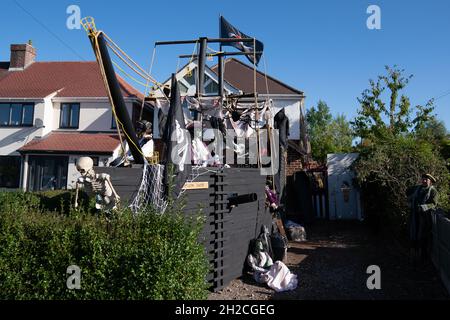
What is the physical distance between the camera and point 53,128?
20844 millimetres

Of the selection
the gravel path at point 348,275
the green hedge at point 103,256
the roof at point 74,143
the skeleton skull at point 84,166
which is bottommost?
the gravel path at point 348,275

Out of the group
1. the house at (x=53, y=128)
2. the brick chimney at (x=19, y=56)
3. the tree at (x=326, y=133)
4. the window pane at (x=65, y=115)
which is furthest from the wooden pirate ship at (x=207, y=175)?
the tree at (x=326, y=133)

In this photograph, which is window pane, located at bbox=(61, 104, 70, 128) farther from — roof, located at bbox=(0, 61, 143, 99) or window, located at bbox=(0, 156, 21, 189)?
window, located at bbox=(0, 156, 21, 189)

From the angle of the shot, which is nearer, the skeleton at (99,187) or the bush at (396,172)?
the skeleton at (99,187)

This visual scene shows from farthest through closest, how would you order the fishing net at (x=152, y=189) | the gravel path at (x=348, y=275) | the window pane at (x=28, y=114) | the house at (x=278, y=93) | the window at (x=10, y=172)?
1. the window pane at (x=28, y=114)
2. the window at (x=10, y=172)
3. the house at (x=278, y=93)
4. the gravel path at (x=348, y=275)
5. the fishing net at (x=152, y=189)

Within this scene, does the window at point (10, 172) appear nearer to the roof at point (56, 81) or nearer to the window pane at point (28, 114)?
the window pane at point (28, 114)

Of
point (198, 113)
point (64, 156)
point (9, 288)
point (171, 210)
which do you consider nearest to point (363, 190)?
point (198, 113)

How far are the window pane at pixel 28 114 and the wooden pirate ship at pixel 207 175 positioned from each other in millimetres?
13648

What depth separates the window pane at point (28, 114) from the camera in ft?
67.2

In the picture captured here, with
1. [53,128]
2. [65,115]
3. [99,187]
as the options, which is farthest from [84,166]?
→ [53,128]

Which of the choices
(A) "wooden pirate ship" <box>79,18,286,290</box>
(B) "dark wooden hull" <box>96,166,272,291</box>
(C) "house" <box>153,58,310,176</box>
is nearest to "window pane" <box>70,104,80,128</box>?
(C) "house" <box>153,58,310,176</box>

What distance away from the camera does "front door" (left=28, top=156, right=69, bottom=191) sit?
19.1 meters
